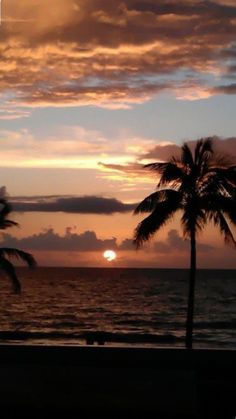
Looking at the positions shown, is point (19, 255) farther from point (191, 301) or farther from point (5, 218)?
point (191, 301)

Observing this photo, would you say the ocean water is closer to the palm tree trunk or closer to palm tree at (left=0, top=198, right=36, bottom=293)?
palm tree at (left=0, top=198, right=36, bottom=293)

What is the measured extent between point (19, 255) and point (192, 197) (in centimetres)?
878

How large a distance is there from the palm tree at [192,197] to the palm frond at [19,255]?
6.62 meters

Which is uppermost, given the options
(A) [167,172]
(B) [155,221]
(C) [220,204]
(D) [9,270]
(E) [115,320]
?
(A) [167,172]

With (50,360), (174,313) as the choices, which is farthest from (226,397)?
(174,313)

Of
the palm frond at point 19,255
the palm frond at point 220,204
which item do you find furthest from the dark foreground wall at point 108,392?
the palm frond at point 19,255

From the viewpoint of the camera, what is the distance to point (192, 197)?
21000mm

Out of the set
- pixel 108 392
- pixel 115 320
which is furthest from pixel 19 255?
pixel 115 320

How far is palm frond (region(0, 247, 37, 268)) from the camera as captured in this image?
25769 mm

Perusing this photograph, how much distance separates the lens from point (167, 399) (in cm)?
920

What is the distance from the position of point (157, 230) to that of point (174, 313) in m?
53.7

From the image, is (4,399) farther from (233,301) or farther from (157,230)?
(233,301)

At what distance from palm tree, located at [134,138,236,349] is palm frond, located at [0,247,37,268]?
6617mm

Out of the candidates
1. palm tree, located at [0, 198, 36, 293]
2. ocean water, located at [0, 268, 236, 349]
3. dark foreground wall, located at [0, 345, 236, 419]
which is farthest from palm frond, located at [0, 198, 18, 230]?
dark foreground wall, located at [0, 345, 236, 419]
